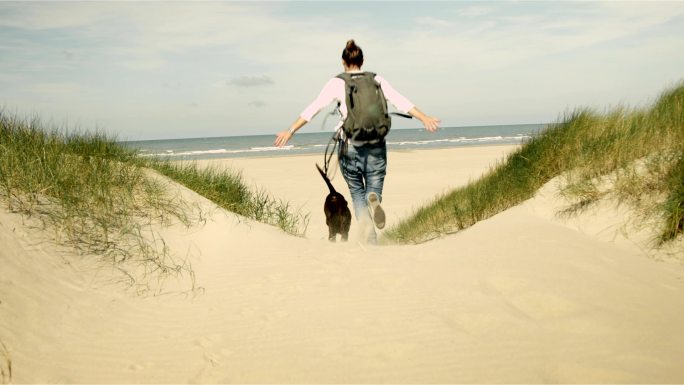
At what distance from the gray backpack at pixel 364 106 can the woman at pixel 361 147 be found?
0.10 meters

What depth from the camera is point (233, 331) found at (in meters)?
3.07

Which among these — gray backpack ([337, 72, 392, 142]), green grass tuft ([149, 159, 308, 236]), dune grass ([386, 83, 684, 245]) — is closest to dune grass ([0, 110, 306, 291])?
green grass tuft ([149, 159, 308, 236])

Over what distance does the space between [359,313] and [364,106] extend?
2.21 m

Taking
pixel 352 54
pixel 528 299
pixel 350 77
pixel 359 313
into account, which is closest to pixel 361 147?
pixel 350 77

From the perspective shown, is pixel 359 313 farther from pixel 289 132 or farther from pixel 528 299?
pixel 289 132

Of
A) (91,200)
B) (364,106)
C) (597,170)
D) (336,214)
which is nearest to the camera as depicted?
(91,200)

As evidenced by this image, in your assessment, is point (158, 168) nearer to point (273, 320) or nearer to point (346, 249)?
point (346, 249)

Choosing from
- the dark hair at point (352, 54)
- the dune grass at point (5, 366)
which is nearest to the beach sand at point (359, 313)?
the dune grass at point (5, 366)

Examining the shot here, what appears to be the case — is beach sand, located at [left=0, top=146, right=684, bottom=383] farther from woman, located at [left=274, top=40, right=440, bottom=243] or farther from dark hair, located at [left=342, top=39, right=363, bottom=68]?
dark hair, located at [left=342, top=39, right=363, bottom=68]

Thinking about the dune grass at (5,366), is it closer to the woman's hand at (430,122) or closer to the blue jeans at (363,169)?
the blue jeans at (363,169)

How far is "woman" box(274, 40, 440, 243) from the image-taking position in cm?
483

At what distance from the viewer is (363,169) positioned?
17.3 ft

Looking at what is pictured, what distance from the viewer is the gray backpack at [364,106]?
4746 millimetres

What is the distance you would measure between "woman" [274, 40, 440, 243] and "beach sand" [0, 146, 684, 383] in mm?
770
